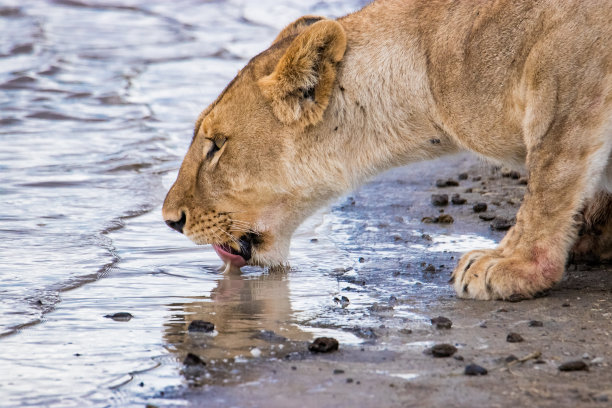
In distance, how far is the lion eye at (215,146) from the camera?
527 centimetres

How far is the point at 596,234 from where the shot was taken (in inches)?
211

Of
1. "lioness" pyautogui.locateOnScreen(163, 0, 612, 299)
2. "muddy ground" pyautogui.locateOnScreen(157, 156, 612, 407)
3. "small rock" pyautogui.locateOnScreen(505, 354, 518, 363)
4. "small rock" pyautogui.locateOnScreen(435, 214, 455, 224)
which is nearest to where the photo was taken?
"muddy ground" pyautogui.locateOnScreen(157, 156, 612, 407)

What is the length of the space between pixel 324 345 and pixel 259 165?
1556 millimetres

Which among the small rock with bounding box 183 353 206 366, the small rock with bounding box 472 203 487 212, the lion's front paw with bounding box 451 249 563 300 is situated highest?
the small rock with bounding box 472 203 487 212

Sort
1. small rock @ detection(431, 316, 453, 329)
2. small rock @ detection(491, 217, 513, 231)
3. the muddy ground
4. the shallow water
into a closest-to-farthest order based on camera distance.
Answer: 1. the muddy ground
2. the shallow water
3. small rock @ detection(431, 316, 453, 329)
4. small rock @ detection(491, 217, 513, 231)

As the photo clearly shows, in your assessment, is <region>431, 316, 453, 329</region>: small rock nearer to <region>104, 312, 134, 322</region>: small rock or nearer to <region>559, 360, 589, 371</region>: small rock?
<region>559, 360, 589, 371</region>: small rock

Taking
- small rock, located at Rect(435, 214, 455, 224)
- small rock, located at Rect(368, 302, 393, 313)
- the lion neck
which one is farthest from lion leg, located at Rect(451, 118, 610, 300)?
small rock, located at Rect(435, 214, 455, 224)

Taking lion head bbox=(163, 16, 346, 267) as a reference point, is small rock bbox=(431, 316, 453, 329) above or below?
below

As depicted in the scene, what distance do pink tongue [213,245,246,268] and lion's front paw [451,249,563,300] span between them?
49.0 inches

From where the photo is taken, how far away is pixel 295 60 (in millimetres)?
4895

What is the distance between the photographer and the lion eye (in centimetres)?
527

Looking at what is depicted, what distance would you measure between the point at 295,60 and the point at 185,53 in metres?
9.89

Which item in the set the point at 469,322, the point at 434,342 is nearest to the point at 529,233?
the point at 469,322

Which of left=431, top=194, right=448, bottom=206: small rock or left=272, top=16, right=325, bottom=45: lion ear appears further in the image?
left=431, top=194, right=448, bottom=206: small rock
